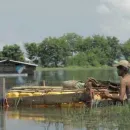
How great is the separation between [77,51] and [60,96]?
4641 inches

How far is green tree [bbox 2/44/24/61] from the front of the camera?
356 ft

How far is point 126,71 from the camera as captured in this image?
1177 centimetres

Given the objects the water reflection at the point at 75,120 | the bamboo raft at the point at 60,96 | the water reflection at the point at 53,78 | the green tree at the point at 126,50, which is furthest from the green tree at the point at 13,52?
the water reflection at the point at 75,120

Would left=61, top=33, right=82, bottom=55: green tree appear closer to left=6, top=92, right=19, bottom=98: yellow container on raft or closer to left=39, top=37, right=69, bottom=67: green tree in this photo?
left=39, top=37, right=69, bottom=67: green tree

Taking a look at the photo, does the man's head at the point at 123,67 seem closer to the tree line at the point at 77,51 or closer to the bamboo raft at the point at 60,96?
the bamboo raft at the point at 60,96

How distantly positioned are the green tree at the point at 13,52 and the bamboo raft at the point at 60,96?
8690cm

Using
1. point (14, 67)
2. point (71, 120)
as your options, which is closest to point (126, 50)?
point (14, 67)

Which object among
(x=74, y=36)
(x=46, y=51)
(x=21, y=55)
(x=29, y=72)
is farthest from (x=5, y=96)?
(x=74, y=36)

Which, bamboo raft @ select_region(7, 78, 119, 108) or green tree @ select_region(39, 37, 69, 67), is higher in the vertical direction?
green tree @ select_region(39, 37, 69, 67)

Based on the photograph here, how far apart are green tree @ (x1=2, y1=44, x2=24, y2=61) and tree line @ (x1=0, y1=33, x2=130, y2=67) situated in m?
14.4

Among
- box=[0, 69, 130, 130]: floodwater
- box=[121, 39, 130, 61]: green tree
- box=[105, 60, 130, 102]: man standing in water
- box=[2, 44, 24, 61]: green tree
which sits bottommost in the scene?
box=[0, 69, 130, 130]: floodwater

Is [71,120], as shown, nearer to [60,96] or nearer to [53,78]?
[60,96]

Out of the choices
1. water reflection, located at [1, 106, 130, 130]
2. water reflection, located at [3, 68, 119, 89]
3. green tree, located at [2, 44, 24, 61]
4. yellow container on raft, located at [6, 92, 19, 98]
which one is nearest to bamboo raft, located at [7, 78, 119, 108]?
yellow container on raft, located at [6, 92, 19, 98]

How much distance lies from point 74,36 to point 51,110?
394 ft
